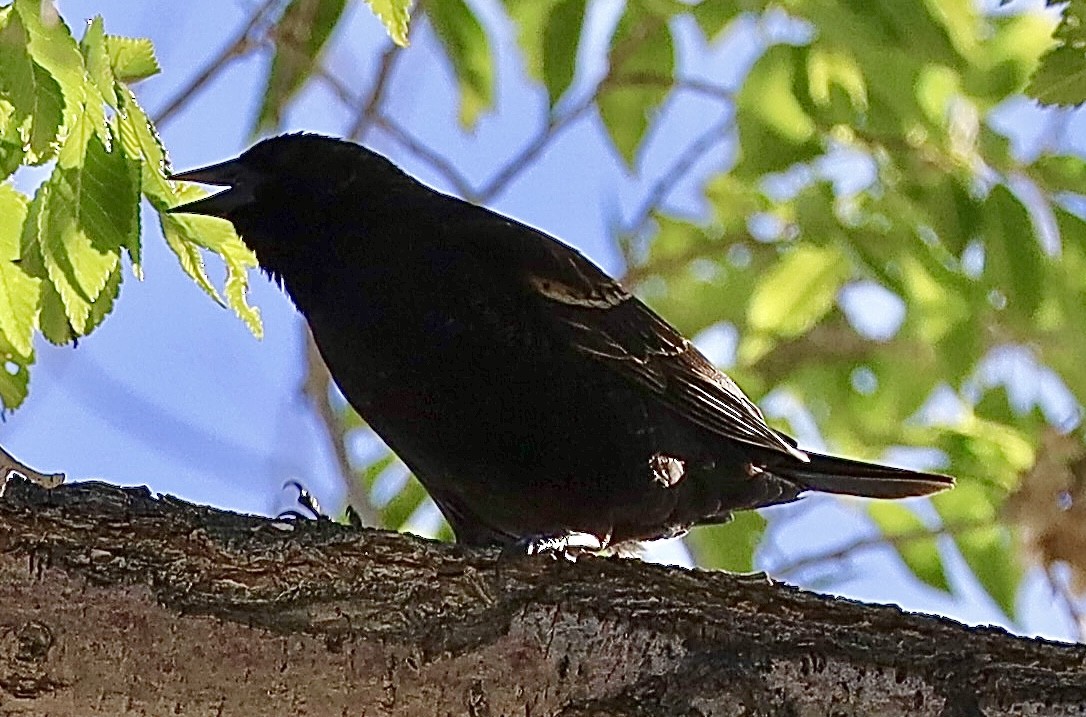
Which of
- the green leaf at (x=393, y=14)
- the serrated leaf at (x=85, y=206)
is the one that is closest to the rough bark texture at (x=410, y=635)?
the serrated leaf at (x=85, y=206)

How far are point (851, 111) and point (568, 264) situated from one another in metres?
0.61

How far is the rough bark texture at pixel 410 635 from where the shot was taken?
4.55 ft

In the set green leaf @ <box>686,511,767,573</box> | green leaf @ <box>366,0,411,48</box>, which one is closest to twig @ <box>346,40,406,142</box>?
green leaf @ <box>686,511,767,573</box>

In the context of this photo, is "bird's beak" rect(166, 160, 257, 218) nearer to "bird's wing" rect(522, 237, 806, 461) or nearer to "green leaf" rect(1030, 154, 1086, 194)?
"bird's wing" rect(522, 237, 806, 461)

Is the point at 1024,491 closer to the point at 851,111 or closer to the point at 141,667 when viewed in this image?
the point at 851,111

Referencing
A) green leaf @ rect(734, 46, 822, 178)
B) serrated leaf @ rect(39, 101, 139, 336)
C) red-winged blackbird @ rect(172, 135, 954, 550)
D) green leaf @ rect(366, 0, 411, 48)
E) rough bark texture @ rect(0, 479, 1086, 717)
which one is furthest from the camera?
green leaf @ rect(734, 46, 822, 178)

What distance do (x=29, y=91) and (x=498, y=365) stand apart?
1.18m

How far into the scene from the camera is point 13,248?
159 centimetres

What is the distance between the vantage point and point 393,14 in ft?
5.39

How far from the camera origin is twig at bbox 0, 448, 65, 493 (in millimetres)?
1512

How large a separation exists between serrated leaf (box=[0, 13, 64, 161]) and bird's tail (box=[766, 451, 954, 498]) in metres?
1.85

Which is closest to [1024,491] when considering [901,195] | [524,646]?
[901,195]

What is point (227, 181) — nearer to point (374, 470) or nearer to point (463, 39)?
point (463, 39)

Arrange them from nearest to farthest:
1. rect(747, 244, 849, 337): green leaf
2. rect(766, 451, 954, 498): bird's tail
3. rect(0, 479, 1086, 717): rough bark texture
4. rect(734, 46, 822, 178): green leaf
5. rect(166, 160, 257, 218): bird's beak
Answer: rect(0, 479, 1086, 717): rough bark texture, rect(166, 160, 257, 218): bird's beak, rect(734, 46, 822, 178): green leaf, rect(766, 451, 954, 498): bird's tail, rect(747, 244, 849, 337): green leaf
